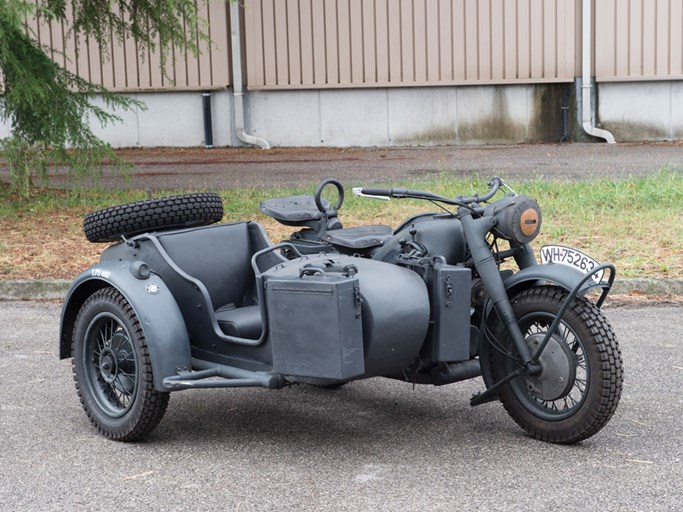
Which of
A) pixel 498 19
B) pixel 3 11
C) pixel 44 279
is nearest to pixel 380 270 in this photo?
pixel 44 279

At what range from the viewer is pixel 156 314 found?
5148 millimetres

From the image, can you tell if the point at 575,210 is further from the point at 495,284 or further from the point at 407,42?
the point at 407,42

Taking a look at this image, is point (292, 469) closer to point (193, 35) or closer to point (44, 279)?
point (44, 279)

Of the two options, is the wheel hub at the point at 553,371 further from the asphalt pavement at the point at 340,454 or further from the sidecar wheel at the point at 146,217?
the sidecar wheel at the point at 146,217

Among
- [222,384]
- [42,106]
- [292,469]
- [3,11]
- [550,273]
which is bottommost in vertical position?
[292,469]

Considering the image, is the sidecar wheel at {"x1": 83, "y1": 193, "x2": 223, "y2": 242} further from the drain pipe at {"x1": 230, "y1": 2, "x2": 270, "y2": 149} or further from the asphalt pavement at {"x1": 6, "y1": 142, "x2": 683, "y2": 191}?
the drain pipe at {"x1": 230, "y1": 2, "x2": 270, "y2": 149}

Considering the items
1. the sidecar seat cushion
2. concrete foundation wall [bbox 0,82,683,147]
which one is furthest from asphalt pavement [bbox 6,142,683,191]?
the sidecar seat cushion

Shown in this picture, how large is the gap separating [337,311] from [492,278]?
0.77 metres

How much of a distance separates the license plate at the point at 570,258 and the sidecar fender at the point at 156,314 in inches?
64.7

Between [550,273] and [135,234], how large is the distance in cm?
201

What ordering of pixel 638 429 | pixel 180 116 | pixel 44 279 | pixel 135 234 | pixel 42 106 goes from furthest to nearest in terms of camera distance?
1. pixel 180 116
2. pixel 42 106
3. pixel 44 279
4. pixel 135 234
5. pixel 638 429

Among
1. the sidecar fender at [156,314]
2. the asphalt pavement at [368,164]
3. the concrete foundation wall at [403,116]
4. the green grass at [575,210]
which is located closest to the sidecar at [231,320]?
the sidecar fender at [156,314]

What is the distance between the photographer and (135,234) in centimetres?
562

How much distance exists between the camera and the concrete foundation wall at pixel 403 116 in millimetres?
19062
